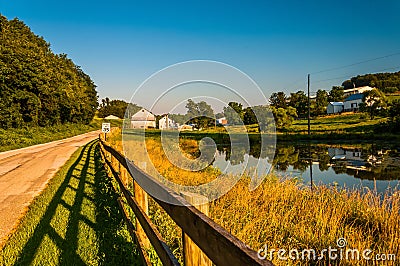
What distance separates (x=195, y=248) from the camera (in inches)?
77.5

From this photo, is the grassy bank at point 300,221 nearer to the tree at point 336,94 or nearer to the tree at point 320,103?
the tree at point 320,103

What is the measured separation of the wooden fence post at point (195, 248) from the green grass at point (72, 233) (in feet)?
7.03

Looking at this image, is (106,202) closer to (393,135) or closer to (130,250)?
(130,250)

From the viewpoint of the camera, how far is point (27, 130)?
3275 centimetres

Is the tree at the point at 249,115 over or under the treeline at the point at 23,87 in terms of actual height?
under

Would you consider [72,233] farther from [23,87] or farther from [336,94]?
[336,94]

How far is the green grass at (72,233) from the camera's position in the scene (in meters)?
4.12

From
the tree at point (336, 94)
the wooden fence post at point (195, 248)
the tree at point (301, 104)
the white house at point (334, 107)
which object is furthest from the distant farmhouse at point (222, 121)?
the tree at point (336, 94)

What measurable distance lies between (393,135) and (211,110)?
35.5 m

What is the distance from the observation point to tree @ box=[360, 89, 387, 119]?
171 feet

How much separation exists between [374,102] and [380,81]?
66080 mm

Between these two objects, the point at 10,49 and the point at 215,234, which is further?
the point at 10,49

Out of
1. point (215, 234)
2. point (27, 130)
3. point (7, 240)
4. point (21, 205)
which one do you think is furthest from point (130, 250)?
point (27, 130)

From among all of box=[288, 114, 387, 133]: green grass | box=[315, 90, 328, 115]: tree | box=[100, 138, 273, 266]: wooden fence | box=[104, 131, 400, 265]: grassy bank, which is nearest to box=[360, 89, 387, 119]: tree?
box=[288, 114, 387, 133]: green grass
